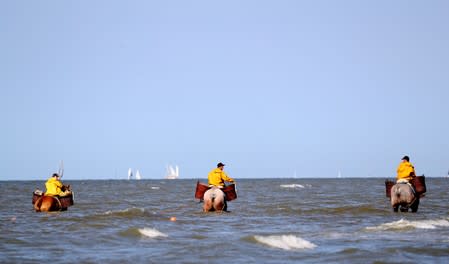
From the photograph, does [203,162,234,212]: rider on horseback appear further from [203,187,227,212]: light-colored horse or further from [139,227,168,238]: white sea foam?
[139,227,168,238]: white sea foam

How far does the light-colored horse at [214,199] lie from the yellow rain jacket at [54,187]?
608 centimetres

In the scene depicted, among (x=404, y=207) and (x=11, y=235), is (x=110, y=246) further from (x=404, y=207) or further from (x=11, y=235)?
(x=404, y=207)

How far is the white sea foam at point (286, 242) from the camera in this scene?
57.3ft

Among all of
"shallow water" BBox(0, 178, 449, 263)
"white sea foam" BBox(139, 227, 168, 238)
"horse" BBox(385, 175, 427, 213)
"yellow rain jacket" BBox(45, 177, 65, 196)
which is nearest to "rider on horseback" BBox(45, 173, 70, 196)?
"yellow rain jacket" BBox(45, 177, 65, 196)

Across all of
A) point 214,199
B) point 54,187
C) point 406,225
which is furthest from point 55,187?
point 406,225

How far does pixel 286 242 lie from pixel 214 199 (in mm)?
11326

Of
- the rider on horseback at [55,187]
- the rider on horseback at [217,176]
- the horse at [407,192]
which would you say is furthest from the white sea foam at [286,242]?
the rider on horseback at [55,187]

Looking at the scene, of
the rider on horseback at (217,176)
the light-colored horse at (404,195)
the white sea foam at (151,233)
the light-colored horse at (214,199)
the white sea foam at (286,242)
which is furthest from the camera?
the light-colored horse at (214,199)

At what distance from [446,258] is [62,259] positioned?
781 centimetres

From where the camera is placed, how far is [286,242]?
1806 centimetres

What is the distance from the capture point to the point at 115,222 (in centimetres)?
2509

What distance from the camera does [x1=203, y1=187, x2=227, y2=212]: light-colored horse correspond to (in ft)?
95.8

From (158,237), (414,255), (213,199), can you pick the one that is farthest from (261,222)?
(414,255)

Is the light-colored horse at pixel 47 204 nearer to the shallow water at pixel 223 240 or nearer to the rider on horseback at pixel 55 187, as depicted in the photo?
the rider on horseback at pixel 55 187
